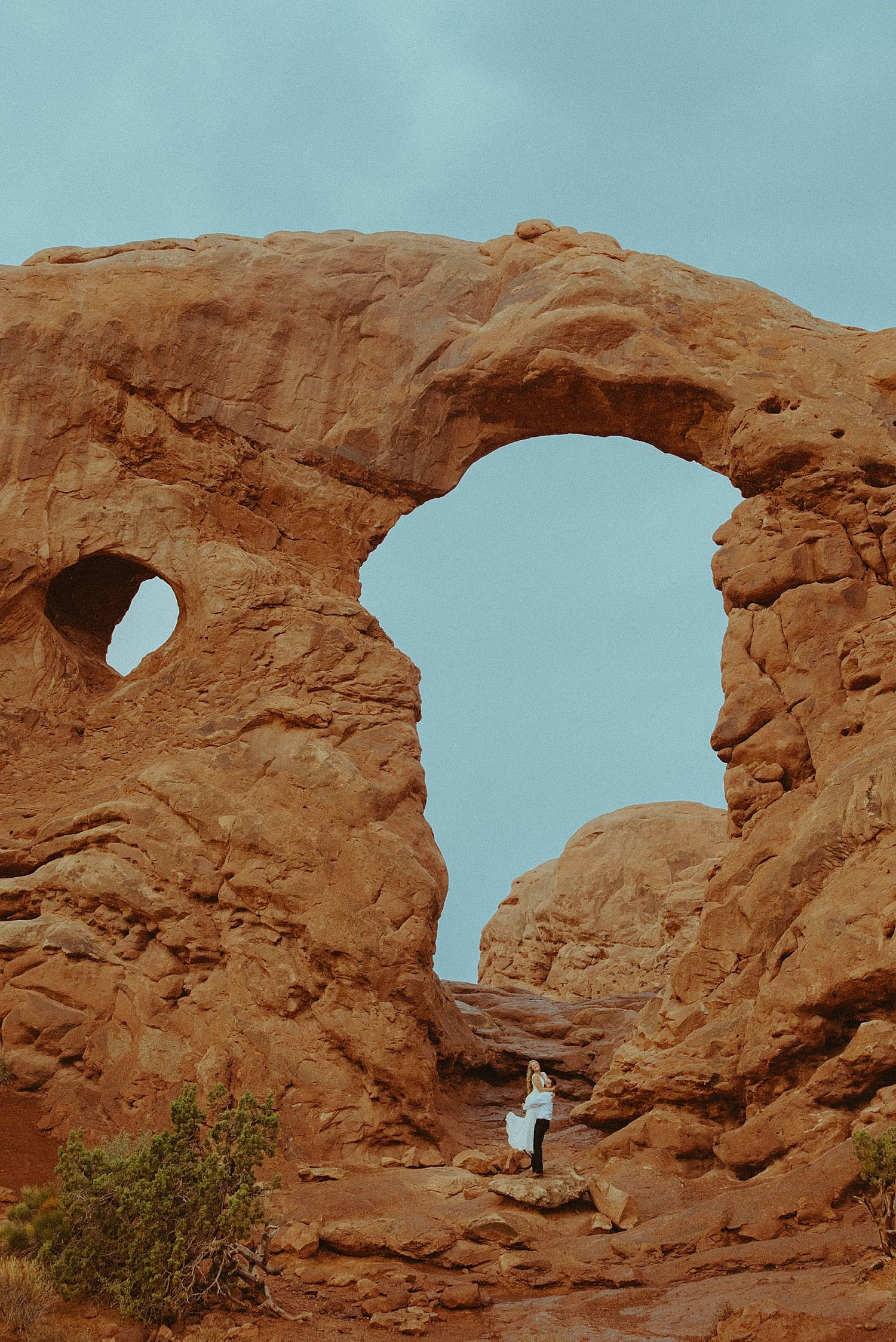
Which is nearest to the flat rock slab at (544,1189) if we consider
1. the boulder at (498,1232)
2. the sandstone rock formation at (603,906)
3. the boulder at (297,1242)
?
the boulder at (498,1232)

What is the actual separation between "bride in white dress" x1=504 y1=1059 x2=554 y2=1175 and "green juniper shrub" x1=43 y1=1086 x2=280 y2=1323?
3586 millimetres

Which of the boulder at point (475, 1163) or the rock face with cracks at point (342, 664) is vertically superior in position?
the rock face with cracks at point (342, 664)

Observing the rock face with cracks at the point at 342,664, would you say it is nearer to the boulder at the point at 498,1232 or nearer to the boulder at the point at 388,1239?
the boulder at the point at 388,1239

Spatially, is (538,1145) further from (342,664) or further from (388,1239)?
(342,664)

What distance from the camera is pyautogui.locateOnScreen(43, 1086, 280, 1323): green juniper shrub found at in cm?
959

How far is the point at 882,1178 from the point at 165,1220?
546cm

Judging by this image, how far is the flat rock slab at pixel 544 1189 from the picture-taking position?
1215 cm

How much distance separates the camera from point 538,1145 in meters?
13.2

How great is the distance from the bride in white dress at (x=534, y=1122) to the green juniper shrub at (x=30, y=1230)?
4946 mm

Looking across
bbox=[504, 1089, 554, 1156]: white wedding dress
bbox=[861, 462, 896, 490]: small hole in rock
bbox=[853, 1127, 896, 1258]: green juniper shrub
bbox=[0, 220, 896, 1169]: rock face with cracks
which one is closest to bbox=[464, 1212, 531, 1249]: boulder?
bbox=[504, 1089, 554, 1156]: white wedding dress

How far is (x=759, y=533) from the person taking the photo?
56.1 ft

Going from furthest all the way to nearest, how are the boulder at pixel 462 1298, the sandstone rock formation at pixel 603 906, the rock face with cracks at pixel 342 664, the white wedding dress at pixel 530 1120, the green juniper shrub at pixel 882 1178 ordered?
1. the sandstone rock formation at pixel 603 906
2. the rock face with cracks at pixel 342 664
3. the white wedding dress at pixel 530 1120
4. the boulder at pixel 462 1298
5. the green juniper shrub at pixel 882 1178

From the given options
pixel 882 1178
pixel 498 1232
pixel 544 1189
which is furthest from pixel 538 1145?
pixel 882 1178

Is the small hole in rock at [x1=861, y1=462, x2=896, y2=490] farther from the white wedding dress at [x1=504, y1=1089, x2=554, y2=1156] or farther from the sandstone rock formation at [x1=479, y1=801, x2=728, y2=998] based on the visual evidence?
the sandstone rock formation at [x1=479, y1=801, x2=728, y2=998]
